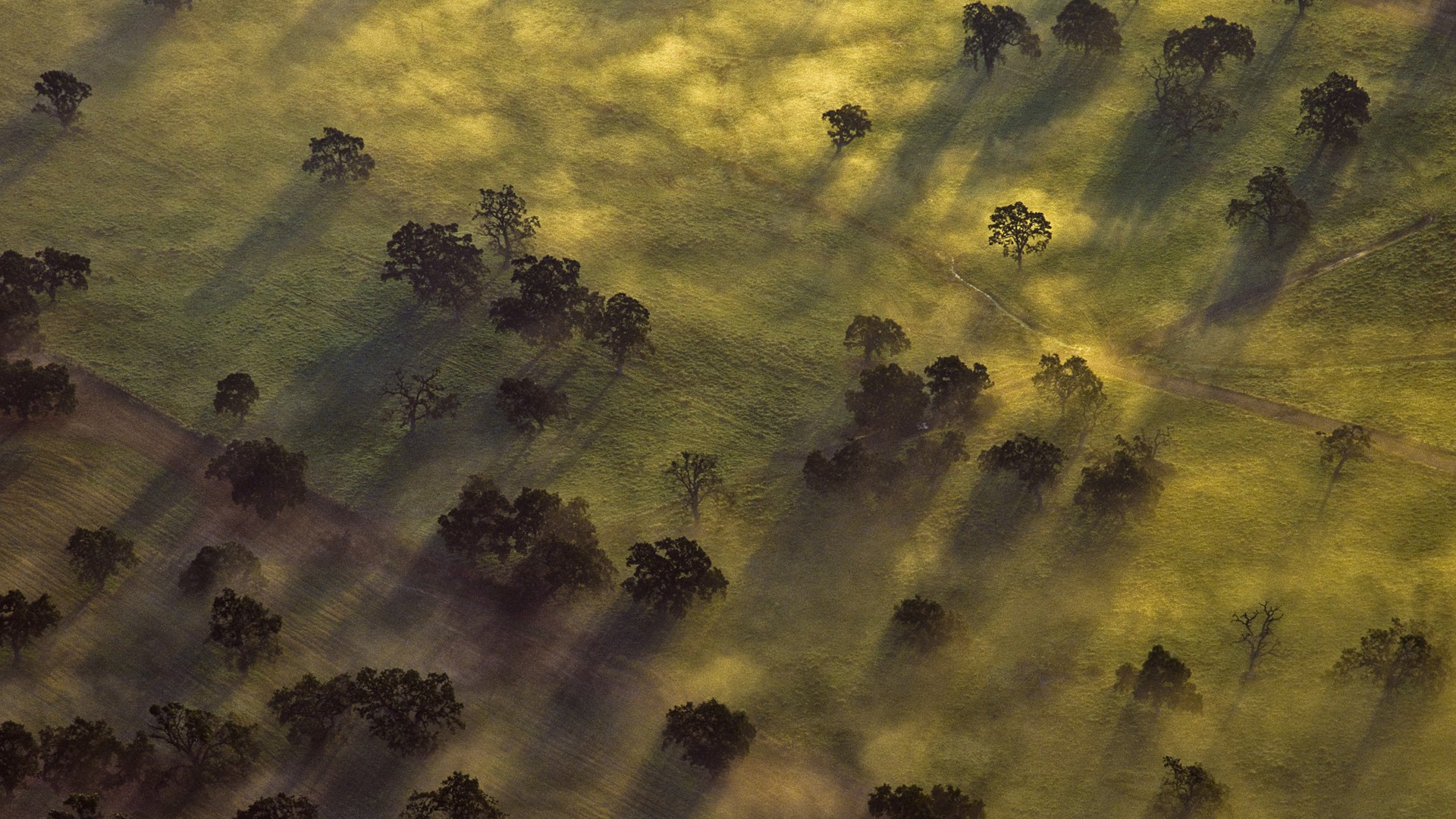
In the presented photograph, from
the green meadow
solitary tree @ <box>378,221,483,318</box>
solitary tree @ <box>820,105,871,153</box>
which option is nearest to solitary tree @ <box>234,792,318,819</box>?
the green meadow

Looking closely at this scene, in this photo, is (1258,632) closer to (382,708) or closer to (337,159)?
(382,708)

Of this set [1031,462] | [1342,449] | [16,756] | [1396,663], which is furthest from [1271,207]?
[16,756]

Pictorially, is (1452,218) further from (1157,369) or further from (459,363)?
(459,363)

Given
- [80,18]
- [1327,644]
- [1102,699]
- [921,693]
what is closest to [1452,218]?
[1327,644]

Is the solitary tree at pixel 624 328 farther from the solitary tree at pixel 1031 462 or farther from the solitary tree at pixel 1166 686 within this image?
the solitary tree at pixel 1166 686

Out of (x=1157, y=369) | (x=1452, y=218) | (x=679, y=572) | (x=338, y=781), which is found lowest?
(x=338, y=781)
